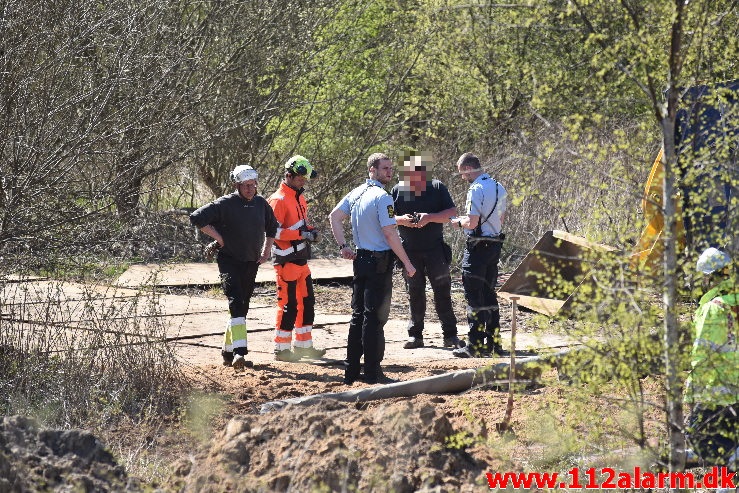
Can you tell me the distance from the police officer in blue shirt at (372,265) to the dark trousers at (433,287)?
1860 mm

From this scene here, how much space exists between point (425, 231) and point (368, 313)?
7.32 ft

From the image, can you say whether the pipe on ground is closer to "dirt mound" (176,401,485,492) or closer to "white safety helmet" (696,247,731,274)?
"dirt mound" (176,401,485,492)

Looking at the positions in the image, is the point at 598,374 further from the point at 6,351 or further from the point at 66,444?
the point at 6,351

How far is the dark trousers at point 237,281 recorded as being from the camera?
9664 millimetres

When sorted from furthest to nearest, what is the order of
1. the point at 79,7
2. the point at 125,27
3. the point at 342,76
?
the point at 342,76
the point at 125,27
the point at 79,7

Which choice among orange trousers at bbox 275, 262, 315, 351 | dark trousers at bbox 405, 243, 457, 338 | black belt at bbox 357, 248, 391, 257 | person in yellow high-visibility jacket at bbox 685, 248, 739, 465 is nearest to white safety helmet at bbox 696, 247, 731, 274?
person in yellow high-visibility jacket at bbox 685, 248, 739, 465

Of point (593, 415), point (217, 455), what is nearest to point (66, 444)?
point (217, 455)

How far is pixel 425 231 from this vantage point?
11062mm

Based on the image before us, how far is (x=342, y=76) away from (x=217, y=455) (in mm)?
13959

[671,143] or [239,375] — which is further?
[239,375]

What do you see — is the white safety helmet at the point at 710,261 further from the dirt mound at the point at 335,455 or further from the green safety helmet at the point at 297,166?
the green safety helmet at the point at 297,166

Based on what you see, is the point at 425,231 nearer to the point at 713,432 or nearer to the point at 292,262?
the point at 292,262

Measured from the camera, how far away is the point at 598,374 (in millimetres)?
5211

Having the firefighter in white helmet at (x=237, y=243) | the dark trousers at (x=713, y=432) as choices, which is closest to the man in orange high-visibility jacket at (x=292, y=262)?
the firefighter in white helmet at (x=237, y=243)
